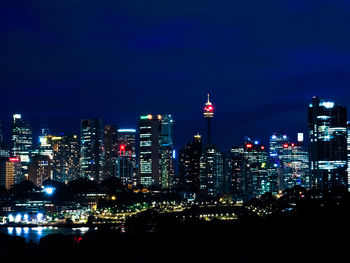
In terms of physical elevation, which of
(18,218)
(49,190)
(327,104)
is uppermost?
(327,104)

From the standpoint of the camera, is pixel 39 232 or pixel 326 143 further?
pixel 326 143

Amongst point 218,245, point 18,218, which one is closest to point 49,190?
point 18,218

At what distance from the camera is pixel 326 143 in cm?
19188

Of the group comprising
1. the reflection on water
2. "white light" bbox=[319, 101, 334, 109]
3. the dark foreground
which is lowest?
the reflection on water

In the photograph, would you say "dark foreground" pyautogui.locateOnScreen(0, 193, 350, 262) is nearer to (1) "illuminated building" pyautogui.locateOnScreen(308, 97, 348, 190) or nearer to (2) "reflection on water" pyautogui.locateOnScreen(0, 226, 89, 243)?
(2) "reflection on water" pyautogui.locateOnScreen(0, 226, 89, 243)

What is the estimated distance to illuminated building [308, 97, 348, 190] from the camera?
189 metres

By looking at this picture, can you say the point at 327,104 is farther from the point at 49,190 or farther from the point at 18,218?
the point at 18,218

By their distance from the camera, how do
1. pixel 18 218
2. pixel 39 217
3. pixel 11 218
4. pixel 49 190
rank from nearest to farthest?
pixel 39 217 < pixel 11 218 < pixel 18 218 < pixel 49 190

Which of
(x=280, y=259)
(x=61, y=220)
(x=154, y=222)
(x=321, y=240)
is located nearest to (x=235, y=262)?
(x=280, y=259)

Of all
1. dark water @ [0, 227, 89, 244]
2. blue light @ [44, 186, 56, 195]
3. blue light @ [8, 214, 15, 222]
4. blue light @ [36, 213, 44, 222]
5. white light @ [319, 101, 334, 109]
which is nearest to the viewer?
dark water @ [0, 227, 89, 244]

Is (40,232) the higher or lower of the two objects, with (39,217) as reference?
lower

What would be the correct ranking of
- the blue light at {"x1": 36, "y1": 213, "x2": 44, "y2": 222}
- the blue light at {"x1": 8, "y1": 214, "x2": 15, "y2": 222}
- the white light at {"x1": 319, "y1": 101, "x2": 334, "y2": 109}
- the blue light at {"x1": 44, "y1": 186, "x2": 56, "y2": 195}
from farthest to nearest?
the white light at {"x1": 319, "y1": 101, "x2": 334, "y2": 109}
the blue light at {"x1": 44, "y1": 186, "x2": 56, "y2": 195}
the blue light at {"x1": 8, "y1": 214, "x2": 15, "y2": 222}
the blue light at {"x1": 36, "y1": 213, "x2": 44, "y2": 222}

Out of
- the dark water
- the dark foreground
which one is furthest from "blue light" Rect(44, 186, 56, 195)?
the dark foreground

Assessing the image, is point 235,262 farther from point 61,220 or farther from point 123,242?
point 61,220
